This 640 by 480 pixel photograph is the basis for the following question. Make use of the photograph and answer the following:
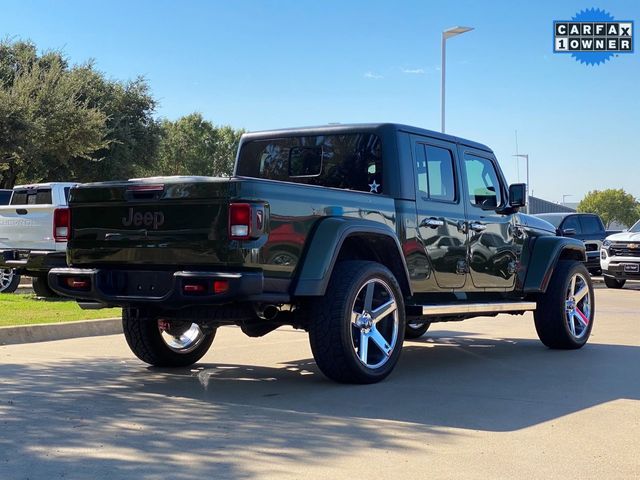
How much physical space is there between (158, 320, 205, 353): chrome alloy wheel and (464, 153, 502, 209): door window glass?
2854mm

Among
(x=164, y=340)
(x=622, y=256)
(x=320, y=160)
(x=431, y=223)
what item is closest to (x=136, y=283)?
(x=164, y=340)

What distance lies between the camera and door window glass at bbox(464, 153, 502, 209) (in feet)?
27.7

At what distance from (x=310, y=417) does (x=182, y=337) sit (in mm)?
2641

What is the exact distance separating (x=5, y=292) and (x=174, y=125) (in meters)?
51.3

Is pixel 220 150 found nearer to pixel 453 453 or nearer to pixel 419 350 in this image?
pixel 419 350

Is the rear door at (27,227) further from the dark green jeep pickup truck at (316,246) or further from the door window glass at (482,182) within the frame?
the door window glass at (482,182)

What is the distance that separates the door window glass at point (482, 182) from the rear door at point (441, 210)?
26 centimetres

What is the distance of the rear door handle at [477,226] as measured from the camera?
821 cm

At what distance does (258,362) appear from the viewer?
320 inches

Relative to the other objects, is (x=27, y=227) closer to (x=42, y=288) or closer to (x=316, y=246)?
(x=42, y=288)

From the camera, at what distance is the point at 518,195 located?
28.7 ft

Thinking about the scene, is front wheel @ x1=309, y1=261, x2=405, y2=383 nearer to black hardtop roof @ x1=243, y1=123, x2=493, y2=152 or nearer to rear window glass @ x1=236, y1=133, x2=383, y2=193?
rear window glass @ x1=236, y1=133, x2=383, y2=193

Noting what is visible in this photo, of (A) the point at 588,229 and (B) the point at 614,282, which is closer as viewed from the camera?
(B) the point at 614,282

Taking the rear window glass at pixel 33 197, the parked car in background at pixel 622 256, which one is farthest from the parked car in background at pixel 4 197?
the parked car in background at pixel 622 256
